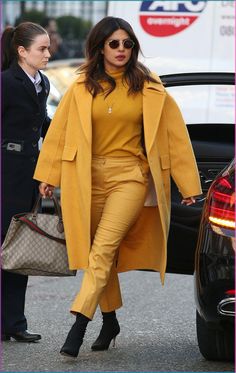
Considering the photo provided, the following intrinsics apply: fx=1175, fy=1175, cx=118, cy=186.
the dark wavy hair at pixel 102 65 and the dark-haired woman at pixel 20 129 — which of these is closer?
the dark wavy hair at pixel 102 65

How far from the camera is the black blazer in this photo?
6277 millimetres

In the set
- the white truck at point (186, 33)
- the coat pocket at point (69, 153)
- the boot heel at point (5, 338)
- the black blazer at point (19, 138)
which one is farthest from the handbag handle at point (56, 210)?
the white truck at point (186, 33)

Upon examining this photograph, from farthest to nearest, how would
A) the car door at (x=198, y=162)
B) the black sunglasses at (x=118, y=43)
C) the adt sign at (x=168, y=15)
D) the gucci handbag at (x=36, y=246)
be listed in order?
the adt sign at (x=168, y=15)
the car door at (x=198, y=162)
the gucci handbag at (x=36, y=246)
the black sunglasses at (x=118, y=43)

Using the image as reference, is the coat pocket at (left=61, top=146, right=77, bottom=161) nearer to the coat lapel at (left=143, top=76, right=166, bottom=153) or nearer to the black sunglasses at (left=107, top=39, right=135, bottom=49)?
the coat lapel at (left=143, top=76, right=166, bottom=153)

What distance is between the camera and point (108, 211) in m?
5.90

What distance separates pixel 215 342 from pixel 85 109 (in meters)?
1.34

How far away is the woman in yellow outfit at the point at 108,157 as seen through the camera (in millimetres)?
5852

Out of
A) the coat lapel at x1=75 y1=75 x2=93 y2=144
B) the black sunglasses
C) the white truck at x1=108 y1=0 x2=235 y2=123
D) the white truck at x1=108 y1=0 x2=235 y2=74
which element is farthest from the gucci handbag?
the white truck at x1=108 y1=0 x2=235 y2=74

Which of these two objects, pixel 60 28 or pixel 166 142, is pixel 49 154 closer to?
pixel 166 142

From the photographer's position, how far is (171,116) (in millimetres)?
5988

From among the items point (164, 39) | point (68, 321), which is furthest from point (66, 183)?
point (164, 39)

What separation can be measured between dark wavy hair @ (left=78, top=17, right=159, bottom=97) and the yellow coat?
0.05 m

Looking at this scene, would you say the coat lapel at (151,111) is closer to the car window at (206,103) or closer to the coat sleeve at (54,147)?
the coat sleeve at (54,147)

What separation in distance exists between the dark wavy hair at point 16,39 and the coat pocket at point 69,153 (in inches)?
30.1
